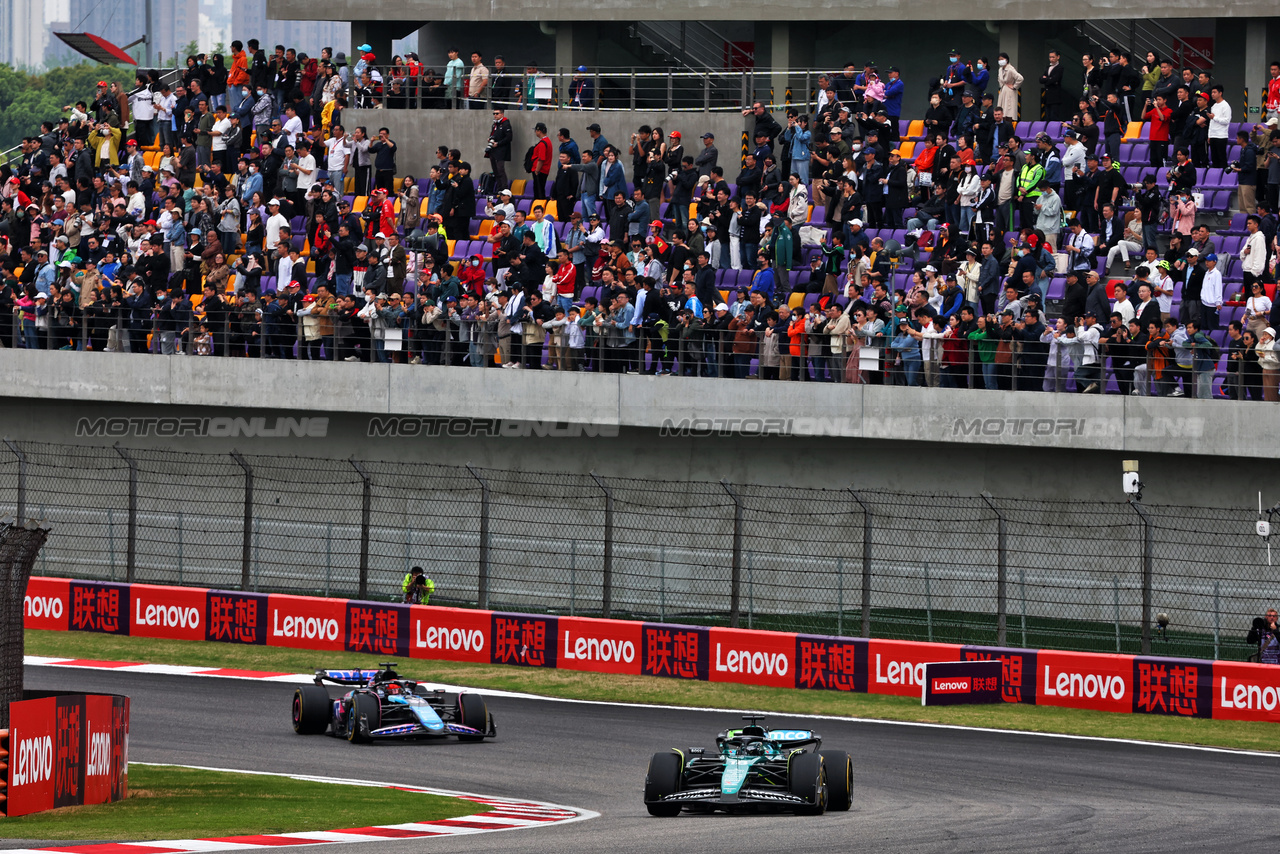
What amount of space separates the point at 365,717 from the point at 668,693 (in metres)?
4.05

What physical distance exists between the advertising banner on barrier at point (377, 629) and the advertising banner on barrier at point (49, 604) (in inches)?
146

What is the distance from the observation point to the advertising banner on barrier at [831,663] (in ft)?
60.6

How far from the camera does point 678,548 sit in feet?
74.0

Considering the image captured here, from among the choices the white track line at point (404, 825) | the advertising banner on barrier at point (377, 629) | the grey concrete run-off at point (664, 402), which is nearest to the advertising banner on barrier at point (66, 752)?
the white track line at point (404, 825)

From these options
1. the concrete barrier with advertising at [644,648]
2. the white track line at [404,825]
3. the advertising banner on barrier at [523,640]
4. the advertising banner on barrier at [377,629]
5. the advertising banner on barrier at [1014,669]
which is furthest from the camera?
the advertising banner on barrier at [377,629]

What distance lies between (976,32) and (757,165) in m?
7.23

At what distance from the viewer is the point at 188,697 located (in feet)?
58.4

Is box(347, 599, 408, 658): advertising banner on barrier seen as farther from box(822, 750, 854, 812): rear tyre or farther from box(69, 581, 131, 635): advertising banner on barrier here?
box(822, 750, 854, 812): rear tyre

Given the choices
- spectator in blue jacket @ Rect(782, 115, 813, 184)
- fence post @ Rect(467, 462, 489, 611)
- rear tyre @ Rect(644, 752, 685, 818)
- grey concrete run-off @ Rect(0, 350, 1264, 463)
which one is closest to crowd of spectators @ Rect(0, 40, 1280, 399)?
spectator in blue jacket @ Rect(782, 115, 813, 184)

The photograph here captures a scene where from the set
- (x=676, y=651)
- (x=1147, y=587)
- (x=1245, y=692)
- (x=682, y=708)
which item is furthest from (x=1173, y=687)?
(x=676, y=651)

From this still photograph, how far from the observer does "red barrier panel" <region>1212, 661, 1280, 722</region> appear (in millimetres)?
16625

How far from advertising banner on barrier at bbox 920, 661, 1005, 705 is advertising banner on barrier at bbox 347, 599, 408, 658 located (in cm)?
593

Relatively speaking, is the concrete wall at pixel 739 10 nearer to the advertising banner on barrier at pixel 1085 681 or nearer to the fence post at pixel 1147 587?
the fence post at pixel 1147 587

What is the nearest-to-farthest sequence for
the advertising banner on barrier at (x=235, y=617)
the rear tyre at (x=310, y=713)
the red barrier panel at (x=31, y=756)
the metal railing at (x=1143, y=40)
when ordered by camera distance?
the red barrier panel at (x=31, y=756)
the rear tyre at (x=310, y=713)
the advertising banner on barrier at (x=235, y=617)
the metal railing at (x=1143, y=40)
